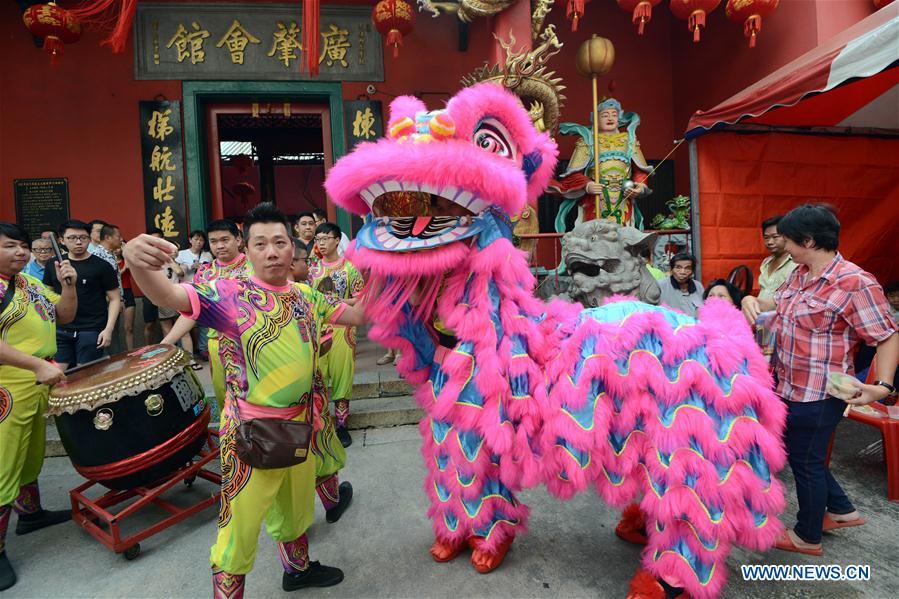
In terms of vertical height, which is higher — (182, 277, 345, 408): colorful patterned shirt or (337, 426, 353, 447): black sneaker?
(182, 277, 345, 408): colorful patterned shirt

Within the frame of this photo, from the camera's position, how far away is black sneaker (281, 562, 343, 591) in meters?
2.02

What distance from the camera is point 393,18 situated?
542 cm

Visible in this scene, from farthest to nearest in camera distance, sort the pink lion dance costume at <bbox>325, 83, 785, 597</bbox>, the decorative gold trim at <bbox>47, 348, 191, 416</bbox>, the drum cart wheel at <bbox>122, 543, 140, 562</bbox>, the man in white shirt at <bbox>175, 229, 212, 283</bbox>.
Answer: the man in white shirt at <bbox>175, 229, 212, 283</bbox> < the drum cart wheel at <bbox>122, 543, 140, 562</bbox> < the decorative gold trim at <bbox>47, 348, 191, 416</bbox> < the pink lion dance costume at <bbox>325, 83, 785, 597</bbox>

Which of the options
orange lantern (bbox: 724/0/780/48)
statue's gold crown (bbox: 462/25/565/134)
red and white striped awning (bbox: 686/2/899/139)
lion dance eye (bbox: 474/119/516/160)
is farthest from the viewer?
orange lantern (bbox: 724/0/780/48)

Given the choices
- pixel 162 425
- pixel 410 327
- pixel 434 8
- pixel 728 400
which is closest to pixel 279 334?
pixel 410 327

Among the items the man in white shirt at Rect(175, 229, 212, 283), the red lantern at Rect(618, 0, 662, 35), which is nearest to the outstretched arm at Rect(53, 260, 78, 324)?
the man in white shirt at Rect(175, 229, 212, 283)

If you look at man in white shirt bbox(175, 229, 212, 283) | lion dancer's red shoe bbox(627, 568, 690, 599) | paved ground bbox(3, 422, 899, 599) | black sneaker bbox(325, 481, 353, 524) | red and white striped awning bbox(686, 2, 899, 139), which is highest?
red and white striped awning bbox(686, 2, 899, 139)

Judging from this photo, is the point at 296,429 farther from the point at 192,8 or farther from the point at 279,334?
the point at 192,8

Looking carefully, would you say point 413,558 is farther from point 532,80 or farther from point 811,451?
point 532,80

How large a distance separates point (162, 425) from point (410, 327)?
157 cm

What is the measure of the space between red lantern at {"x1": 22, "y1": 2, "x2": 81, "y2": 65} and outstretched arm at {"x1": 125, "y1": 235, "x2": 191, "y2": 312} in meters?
5.85

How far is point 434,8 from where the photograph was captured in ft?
18.1

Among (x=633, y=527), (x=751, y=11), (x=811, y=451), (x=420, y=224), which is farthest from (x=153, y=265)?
(x=751, y=11)

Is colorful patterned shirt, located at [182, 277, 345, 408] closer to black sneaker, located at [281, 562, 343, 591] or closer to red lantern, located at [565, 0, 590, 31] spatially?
black sneaker, located at [281, 562, 343, 591]
